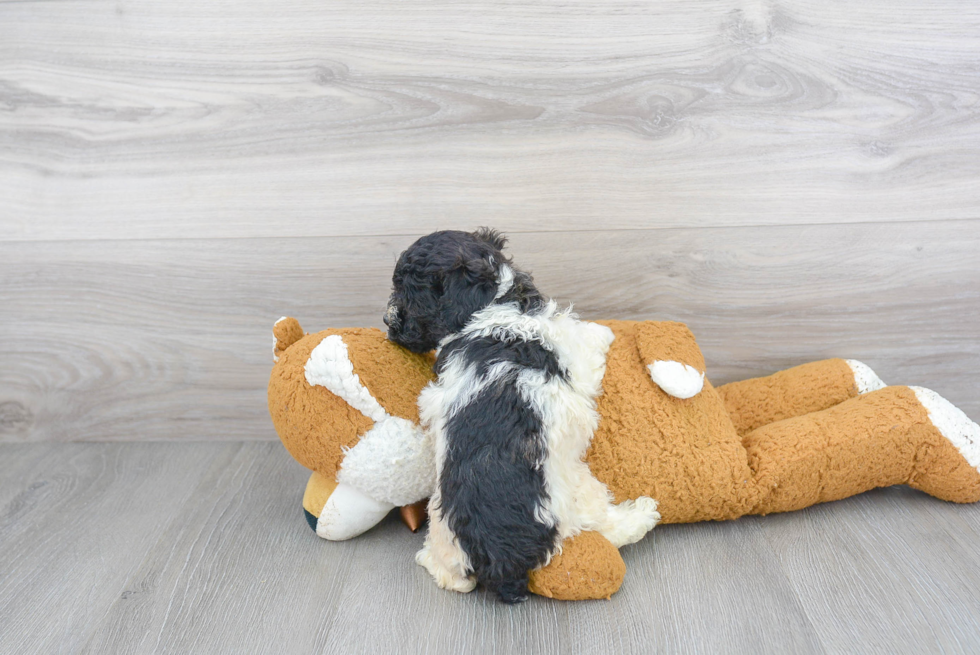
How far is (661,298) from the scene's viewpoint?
4.04 feet

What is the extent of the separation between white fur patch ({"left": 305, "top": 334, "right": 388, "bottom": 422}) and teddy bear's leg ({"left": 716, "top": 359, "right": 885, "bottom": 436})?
23.0 inches

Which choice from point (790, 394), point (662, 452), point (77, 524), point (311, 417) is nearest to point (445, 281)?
point (311, 417)

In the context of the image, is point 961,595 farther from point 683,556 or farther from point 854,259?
point 854,259

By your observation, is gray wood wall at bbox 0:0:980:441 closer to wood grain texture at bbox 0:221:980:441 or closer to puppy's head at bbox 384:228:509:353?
wood grain texture at bbox 0:221:980:441

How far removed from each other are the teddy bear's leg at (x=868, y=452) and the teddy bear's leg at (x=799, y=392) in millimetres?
89

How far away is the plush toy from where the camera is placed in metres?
0.96

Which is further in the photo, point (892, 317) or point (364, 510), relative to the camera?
point (892, 317)

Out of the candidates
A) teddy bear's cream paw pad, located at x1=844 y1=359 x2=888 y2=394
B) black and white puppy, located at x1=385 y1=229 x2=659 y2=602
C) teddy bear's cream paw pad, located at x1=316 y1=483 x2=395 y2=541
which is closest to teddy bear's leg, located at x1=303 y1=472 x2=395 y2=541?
teddy bear's cream paw pad, located at x1=316 y1=483 x2=395 y2=541

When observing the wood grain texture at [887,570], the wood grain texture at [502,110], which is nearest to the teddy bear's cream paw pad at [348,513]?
the wood grain texture at [502,110]

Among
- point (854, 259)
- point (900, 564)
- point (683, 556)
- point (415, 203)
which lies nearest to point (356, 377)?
point (415, 203)

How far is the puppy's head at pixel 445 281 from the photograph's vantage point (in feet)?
2.92

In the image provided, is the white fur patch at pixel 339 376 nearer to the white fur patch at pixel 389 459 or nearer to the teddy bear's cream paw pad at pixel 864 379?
the white fur patch at pixel 389 459

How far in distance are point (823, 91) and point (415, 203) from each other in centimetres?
68

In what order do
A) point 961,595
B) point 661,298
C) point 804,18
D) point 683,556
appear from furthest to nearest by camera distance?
point 661,298 < point 804,18 < point 683,556 < point 961,595
